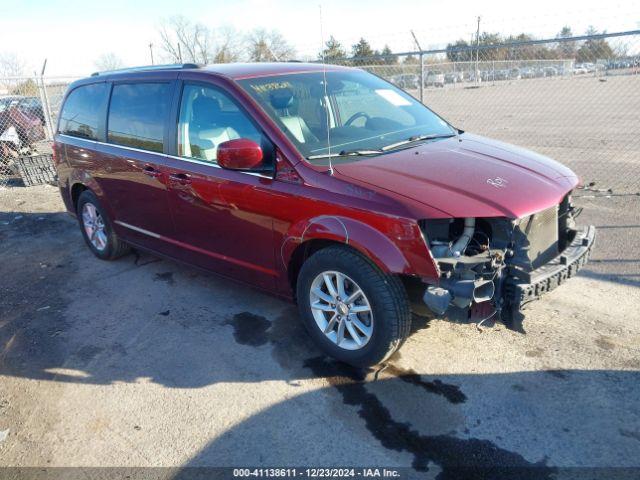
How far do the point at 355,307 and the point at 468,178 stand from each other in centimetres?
108

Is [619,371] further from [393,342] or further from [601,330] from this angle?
[393,342]

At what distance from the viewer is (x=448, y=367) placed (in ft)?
11.2

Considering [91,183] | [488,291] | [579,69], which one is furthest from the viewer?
[579,69]

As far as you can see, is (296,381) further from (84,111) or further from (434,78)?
(434,78)

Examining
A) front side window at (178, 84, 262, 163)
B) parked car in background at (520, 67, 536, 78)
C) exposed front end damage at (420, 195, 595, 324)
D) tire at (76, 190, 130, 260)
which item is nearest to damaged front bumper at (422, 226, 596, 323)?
exposed front end damage at (420, 195, 595, 324)

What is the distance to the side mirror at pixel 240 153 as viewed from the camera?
3.43 meters

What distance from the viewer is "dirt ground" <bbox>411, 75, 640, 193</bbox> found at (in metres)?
8.81

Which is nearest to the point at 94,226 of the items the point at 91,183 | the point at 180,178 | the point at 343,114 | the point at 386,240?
the point at 91,183

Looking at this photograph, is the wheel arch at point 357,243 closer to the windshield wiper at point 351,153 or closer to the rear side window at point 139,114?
the windshield wiper at point 351,153

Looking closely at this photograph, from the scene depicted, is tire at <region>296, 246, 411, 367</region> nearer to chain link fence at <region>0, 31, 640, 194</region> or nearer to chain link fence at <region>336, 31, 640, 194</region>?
chain link fence at <region>336, 31, 640, 194</region>

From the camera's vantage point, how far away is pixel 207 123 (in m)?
4.04

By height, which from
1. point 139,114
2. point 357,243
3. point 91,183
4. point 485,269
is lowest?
point 485,269

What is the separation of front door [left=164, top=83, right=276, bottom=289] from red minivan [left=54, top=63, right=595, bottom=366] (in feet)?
0.04

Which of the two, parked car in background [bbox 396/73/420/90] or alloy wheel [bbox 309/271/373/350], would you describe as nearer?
alloy wheel [bbox 309/271/373/350]
